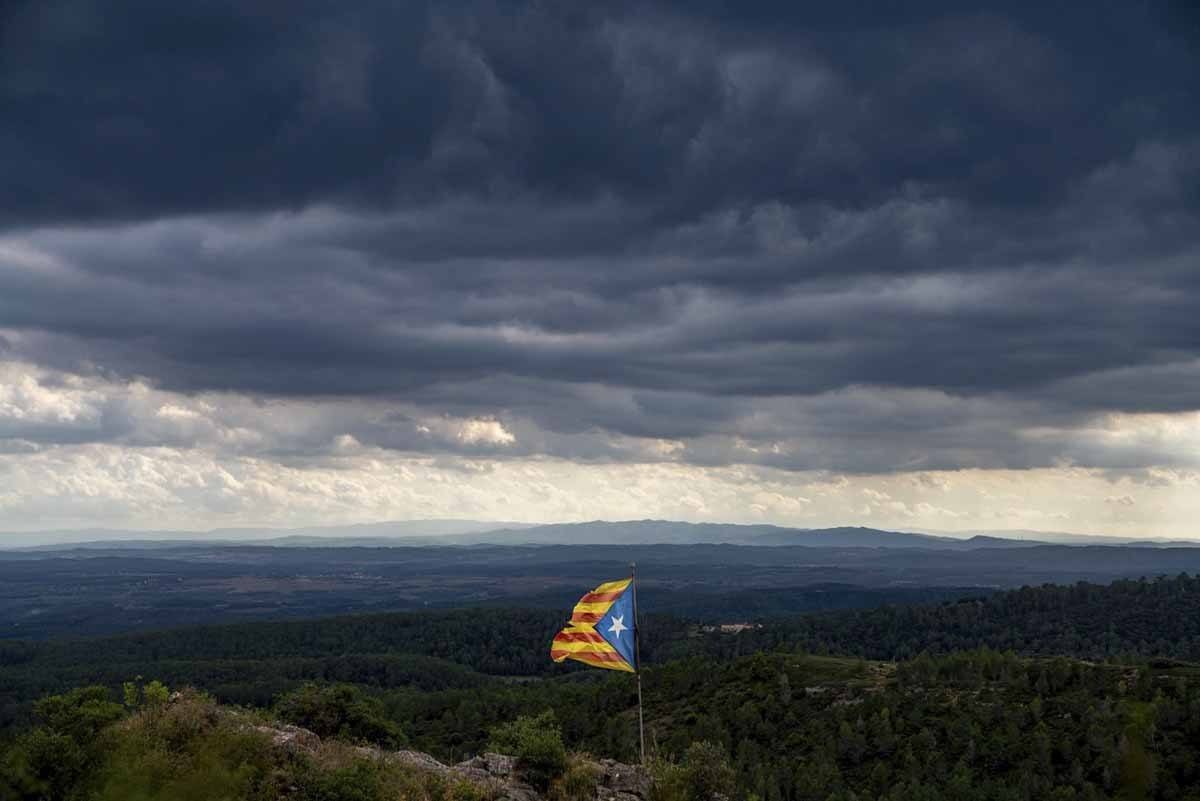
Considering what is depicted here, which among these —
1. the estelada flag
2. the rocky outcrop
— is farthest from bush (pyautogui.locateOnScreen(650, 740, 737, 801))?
the estelada flag

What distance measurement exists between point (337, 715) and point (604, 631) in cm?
2145

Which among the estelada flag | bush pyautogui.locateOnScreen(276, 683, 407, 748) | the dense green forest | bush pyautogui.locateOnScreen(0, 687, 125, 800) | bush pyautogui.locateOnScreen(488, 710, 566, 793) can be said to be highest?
the estelada flag

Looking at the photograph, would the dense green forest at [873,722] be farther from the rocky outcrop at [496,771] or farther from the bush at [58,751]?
the rocky outcrop at [496,771]

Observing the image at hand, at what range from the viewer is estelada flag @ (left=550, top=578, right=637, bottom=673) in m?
40.2

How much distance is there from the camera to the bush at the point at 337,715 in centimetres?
5072

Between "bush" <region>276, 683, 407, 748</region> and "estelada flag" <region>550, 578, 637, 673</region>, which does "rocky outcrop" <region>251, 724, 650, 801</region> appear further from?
"bush" <region>276, 683, 407, 748</region>

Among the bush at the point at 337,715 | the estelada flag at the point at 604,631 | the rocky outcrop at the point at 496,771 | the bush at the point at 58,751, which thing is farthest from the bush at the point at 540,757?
the bush at the point at 58,751

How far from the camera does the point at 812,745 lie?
92.5m

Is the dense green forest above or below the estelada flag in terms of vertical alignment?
below

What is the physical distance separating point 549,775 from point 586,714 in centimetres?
8922

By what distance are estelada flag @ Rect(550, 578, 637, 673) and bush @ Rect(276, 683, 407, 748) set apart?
1554cm

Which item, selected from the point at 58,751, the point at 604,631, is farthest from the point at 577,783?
the point at 58,751

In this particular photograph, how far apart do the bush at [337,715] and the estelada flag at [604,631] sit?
612 inches

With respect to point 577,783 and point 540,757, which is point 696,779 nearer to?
point 577,783
